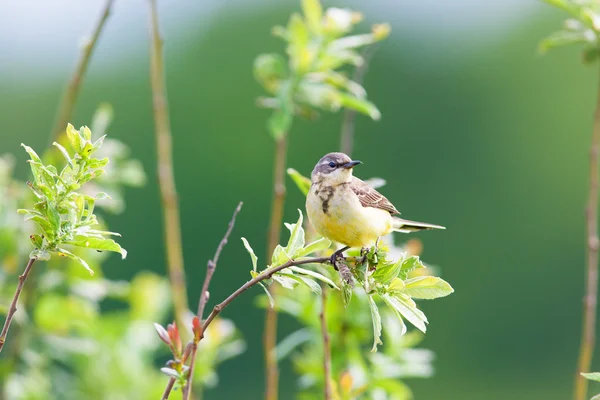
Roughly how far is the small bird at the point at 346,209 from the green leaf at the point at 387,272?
3.02 feet

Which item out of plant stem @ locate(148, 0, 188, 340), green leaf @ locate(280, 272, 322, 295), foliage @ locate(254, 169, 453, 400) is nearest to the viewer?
green leaf @ locate(280, 272, 322, 295)

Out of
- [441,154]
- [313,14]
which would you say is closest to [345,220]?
[313,14]

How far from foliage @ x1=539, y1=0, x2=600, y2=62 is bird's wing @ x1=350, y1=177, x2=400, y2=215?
2.92 ft

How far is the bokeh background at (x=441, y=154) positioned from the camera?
95.5ft

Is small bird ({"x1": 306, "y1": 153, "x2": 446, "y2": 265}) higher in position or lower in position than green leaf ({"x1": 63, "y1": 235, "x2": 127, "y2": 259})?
higher

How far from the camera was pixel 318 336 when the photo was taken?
3.85 m

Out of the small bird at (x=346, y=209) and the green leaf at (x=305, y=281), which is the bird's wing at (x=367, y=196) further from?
the green leaf at (x=305, y=281)

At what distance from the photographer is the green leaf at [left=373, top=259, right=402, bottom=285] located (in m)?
2.22

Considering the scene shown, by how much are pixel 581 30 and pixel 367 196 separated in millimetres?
1061

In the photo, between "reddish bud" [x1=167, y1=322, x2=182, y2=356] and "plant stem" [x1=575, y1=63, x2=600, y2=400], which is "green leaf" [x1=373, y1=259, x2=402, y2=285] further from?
"plant stem" [x1=575, y1=63, x2=600, y2=400]

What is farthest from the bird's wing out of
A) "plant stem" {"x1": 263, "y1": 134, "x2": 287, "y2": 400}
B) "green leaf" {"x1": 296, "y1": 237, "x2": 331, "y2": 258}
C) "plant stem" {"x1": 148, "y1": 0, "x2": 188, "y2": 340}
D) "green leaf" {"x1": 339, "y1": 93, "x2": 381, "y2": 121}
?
"green leaf" {"x1": 296, "y1": 237, "x2": 331, "y2": 258}

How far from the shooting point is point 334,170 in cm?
378

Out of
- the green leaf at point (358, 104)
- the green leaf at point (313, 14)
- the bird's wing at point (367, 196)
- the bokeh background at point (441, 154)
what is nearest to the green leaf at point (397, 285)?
the green leaf at point (358, 104)

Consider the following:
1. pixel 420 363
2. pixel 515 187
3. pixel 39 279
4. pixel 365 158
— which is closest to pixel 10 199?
pixel 39 279
